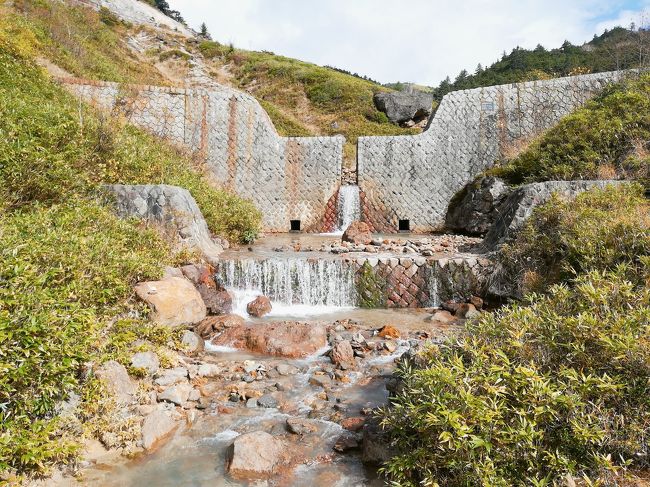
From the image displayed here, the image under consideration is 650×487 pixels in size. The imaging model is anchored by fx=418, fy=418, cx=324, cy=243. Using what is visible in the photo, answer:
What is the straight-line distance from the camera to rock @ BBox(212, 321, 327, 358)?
20.4ft

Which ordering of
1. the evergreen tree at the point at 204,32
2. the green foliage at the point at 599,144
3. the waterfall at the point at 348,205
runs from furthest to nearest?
the evergreen tree at the point at 204,32
the waterfall at the point at 348,205
the green foliage at the point at 599,144

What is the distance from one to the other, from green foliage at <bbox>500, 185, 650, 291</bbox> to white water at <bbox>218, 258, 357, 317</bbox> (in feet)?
10.6

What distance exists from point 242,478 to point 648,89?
45.7 feet

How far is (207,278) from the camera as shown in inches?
323

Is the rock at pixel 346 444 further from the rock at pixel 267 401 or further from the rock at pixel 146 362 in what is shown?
the rock at pixel 146 362

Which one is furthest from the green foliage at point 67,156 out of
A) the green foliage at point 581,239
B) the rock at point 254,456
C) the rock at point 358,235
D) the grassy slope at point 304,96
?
the grassy slope at point 304,96

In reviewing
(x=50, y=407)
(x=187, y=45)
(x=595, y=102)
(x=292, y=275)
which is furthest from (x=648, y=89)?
(x=187, y=45)

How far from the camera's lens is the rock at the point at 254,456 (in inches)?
140

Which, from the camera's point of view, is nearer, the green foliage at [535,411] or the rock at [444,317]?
the green foliage at [535,411]

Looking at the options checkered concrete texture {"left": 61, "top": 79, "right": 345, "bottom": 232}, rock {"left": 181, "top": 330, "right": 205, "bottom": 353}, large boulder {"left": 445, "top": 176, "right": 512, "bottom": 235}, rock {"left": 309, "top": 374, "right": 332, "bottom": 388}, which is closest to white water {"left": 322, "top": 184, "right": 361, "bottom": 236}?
checkered concrete texture {"left": 61, "top": 79, "right": 345, "bottom": 232}

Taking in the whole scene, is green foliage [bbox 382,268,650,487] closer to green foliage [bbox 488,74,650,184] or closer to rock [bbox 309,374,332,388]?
rock [bbox 309,374,332,388]

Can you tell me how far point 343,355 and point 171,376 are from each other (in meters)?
2.25

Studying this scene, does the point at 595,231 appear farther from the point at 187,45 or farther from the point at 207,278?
the point at 187,45

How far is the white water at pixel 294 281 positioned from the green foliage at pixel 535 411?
16.5ft
